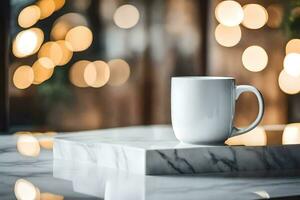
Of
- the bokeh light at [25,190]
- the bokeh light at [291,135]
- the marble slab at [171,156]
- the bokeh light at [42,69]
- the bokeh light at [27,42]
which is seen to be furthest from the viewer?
the bokeh light at [42,69]

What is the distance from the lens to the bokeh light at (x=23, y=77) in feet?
6.61

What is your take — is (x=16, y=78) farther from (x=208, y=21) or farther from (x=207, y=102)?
(x=207, y=102)

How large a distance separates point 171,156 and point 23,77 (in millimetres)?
1273

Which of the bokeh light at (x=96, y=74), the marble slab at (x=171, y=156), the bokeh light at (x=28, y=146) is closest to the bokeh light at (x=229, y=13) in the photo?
the bokeh light at (x=96, y=74)

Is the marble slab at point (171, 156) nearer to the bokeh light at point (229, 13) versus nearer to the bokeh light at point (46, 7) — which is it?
the bokeh light at point (46, 7)

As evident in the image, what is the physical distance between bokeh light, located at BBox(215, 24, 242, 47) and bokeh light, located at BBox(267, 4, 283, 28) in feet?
0.42

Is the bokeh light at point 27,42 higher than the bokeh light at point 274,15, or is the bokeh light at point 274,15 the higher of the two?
the bokeh light at point 274,15

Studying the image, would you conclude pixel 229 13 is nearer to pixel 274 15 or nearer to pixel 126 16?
pixel 274 15

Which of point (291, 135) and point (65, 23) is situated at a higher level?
point (65, 23)

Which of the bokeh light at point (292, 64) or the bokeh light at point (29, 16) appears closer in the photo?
the bokeh light at point (29, 16)

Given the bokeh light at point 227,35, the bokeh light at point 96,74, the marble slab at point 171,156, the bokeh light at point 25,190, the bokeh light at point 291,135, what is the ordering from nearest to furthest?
the bokeh light at point 25,190
the marble slab at point 171,156
the bokeh light at point 291,135
the bokeh light at point 96,74
the bokeh light at point 227,35

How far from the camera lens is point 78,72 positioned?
220 centimetres

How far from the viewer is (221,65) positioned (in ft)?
8.37

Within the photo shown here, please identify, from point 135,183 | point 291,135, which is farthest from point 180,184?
point 291,135
